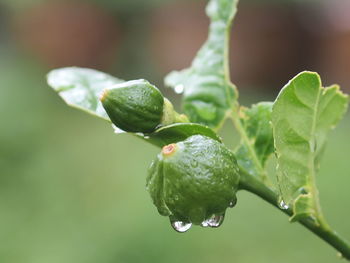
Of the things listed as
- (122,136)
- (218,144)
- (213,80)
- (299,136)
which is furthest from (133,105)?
(122,136)

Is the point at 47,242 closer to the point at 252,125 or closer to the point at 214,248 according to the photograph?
the point at 214,248

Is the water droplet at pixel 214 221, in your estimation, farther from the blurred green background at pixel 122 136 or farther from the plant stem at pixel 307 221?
the blurred green background at pixel 122 136

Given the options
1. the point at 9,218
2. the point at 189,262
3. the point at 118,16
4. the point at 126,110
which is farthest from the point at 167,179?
the point at 118,16

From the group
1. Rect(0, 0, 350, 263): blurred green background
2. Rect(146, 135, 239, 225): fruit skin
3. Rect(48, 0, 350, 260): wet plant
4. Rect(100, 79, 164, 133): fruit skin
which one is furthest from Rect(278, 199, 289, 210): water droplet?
Rect(0, 0, 350, 263): blurred green background

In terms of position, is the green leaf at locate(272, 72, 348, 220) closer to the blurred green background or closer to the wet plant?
the wet plant

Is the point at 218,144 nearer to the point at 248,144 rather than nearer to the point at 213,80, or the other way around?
the point at 248,144
